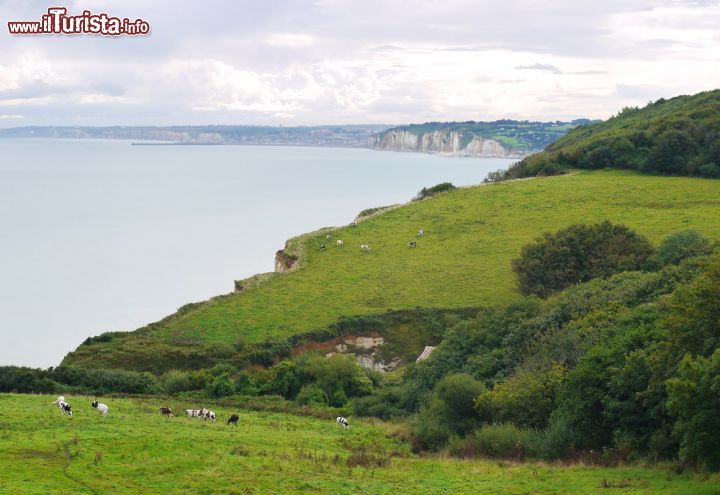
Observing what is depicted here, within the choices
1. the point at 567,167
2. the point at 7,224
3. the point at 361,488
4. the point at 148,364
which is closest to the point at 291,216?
the point at 7,224

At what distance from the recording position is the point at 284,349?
47.8 m

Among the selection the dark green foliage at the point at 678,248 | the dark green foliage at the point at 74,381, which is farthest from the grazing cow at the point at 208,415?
the dark green foliage at the point at 678,248

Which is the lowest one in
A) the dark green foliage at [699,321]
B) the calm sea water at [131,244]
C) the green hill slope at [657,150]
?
the calm sea water at [131,244]

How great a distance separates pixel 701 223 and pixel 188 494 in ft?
167

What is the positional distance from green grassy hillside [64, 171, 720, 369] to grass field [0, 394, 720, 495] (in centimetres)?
1936

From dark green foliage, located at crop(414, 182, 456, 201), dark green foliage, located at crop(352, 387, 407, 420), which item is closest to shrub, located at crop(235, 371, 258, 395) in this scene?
dark green foliage, located at crop(352, 387, 407, 420)

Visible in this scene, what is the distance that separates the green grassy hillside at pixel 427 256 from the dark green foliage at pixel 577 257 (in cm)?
229

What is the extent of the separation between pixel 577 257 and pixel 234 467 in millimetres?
34441

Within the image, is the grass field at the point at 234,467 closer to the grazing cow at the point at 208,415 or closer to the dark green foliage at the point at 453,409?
the grazing cow at the point at 208,415

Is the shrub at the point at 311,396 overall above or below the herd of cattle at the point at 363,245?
below

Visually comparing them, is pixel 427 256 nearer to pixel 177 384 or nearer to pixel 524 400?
pixel 177 384

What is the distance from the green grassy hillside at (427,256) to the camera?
168 feet

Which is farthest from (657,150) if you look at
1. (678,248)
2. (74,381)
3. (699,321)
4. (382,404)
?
(699,321)

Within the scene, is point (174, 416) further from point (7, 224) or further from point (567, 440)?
point (7, 224)
